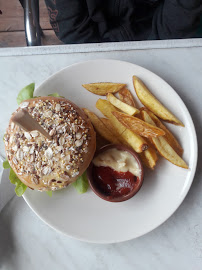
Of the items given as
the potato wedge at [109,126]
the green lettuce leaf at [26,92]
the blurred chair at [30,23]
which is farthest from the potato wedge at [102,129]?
the blurred chair at [30,23]

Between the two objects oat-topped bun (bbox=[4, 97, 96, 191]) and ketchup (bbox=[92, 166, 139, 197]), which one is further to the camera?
ketchup (bbox=[92, 166, 139, 197])

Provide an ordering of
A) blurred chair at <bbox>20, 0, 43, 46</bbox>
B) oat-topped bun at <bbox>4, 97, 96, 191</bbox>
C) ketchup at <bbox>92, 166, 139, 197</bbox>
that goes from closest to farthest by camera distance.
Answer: oat-topped bun at <bbox>4, 97, 96, 191</bbox>, ketchup at <bbox>92, 166, 139, 197</bbox>, blurred chair at <bbox>20, 0, 43, 46</bbox>

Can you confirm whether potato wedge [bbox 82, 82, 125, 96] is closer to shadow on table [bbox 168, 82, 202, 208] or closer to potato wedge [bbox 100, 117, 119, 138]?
potato wedge [bbox 100, 117, 119, 138]

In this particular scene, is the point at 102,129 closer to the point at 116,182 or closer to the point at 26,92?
the point at 116,182


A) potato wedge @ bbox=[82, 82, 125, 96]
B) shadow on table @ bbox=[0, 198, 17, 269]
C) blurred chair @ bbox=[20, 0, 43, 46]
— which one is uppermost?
blurred chair @ bbox=[20, 0, 43, 46]

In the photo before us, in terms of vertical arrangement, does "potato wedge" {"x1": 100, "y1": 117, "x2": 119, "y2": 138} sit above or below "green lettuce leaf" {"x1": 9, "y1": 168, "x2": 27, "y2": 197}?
above

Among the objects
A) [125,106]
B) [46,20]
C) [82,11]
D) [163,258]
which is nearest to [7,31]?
[46,20]

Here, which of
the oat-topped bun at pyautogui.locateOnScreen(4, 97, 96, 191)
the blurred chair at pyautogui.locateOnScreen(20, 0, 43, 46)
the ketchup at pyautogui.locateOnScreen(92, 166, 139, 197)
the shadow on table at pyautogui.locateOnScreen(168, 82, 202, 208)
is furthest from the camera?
the blurred chair at pyautogui.locateOnScreen(20, 0, 43, 46)

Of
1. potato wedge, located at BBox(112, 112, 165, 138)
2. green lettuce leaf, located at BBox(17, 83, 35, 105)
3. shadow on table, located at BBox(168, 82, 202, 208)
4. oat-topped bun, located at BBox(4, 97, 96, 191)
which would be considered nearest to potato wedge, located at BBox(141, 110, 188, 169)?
potato wedge, located at BBox(112, 112, 165, 138)
